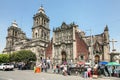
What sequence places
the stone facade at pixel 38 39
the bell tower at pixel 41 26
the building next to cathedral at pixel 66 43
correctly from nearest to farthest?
the building next to cathedral at pixel 66 43
the stone facade at pixel 38 39
the bell tower at pixel 41 26

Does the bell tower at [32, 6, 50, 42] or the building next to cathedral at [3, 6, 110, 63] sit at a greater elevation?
the bell tower at [32, 6, 50, 42]

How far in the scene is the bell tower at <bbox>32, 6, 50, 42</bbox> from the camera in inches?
2392

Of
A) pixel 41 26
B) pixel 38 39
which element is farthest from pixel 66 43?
pixel 41 26

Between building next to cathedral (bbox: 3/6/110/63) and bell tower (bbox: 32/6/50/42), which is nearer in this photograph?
building next to cathedral (bbox: 3/6/110/63)

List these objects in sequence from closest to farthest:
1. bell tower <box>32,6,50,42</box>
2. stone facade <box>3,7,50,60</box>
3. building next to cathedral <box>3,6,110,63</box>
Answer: building next to cathedral <box>3,6,110,63</box>
stone facade <box>3,7,50,60</box>
bell tower <box>32,6,50,42</box>

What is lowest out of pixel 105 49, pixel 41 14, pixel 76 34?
pixel 105 49

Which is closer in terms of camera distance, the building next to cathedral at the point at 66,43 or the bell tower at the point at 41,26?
the building next to cathedral at the point at 66,43

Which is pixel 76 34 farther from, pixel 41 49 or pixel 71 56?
pixel 41 49

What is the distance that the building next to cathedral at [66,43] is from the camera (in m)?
43.7

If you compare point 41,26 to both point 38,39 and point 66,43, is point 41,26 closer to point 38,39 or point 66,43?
point 38,39

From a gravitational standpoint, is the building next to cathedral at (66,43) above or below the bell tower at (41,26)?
below

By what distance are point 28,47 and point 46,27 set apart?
10584 mm

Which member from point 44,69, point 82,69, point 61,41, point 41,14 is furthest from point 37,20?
point 82,69

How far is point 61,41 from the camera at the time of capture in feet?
166
